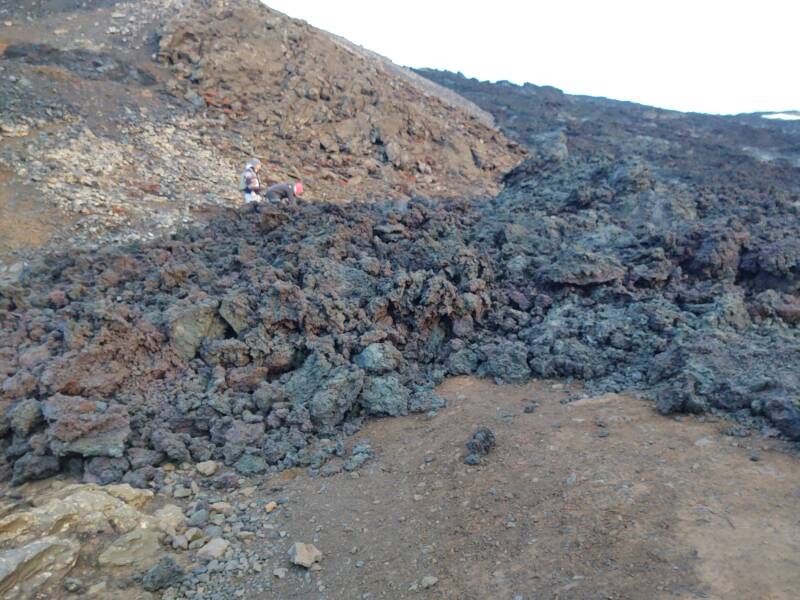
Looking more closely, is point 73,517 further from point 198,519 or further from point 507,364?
point 507,364

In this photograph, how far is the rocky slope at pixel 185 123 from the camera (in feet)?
30.4

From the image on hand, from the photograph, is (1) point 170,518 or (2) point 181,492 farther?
(2) point 181,492

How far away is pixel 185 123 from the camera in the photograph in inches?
475

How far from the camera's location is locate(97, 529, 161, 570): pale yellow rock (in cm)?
354

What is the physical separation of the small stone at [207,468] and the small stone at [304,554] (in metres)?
1.10

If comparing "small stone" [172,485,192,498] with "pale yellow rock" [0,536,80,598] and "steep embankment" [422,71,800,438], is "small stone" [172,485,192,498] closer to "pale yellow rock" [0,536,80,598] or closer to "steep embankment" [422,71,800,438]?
"pale yellow rock" [0,536,80,598]

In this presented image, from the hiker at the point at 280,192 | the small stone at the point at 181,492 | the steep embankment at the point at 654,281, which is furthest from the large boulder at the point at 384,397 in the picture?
the hiker at the point at 280,192

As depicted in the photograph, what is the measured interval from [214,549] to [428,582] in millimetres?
1328

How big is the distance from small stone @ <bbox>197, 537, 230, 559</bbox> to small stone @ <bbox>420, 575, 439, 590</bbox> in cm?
125

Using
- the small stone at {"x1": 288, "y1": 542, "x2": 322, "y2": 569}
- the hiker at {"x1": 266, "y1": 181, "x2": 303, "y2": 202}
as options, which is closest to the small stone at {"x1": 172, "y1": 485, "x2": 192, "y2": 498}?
the small stone at {"x1": 288, "y1": 542, "x2": 322, "y2": 569}

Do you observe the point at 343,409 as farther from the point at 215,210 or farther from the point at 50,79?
the point at 50,79

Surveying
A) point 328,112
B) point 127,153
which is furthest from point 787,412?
point 328,112

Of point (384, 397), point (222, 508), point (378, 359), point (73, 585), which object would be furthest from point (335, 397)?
point (73, 585)

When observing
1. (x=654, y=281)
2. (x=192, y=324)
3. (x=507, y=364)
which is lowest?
(x=192, y=324)
